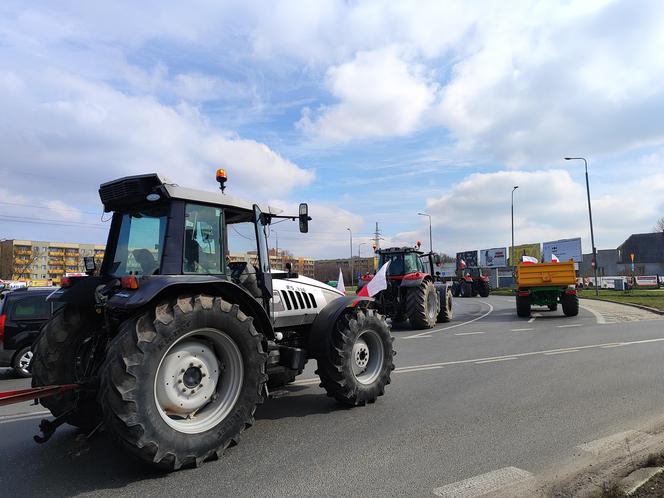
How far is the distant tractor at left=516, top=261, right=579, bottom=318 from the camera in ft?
57.2

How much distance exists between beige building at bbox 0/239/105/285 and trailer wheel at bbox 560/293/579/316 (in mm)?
50982

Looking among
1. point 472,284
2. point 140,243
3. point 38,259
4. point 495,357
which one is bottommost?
point 495,357

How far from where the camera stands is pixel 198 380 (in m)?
4.13

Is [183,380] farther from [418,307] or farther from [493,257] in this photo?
[493,257]

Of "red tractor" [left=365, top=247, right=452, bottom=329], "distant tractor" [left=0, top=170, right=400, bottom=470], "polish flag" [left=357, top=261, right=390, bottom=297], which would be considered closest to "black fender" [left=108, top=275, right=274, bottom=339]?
"distant tractor" [left=0, top=170, right=400, bottom=470]

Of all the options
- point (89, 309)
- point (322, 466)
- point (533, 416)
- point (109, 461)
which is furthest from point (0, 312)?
point (533, 416)

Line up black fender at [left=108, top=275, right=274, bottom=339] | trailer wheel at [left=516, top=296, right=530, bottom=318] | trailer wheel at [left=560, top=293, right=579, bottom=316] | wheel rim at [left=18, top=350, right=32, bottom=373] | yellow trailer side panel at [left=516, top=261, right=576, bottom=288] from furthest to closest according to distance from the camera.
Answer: trailer wheel at [left=516, top=296, right=530, bottom=318] < trailer wheel at [left=560, top=293, right=579, bottom=316] < yellow trailer side panel at [left=516, top=261, right=576, bottom=288] < wheel rim at [left=18, top=350, right=32, bottom=373] < black fender at [left=108, top=275, right=274, bottom=339]

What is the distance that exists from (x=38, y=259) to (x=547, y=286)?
225ft

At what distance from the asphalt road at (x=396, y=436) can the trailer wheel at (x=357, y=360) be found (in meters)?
0.21

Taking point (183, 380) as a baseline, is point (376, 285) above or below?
above

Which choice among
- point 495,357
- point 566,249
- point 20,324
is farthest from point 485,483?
point 566,249

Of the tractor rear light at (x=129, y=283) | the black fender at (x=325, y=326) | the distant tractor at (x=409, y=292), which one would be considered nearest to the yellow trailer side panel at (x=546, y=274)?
the distant tractor at (x=409, y=292)

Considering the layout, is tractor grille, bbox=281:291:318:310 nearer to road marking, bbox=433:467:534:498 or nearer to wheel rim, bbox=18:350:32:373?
road marking, bbox=433:467:534:498

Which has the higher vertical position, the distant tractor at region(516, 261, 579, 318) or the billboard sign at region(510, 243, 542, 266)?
the billboard sign at region(510, 243, 542, 266)
